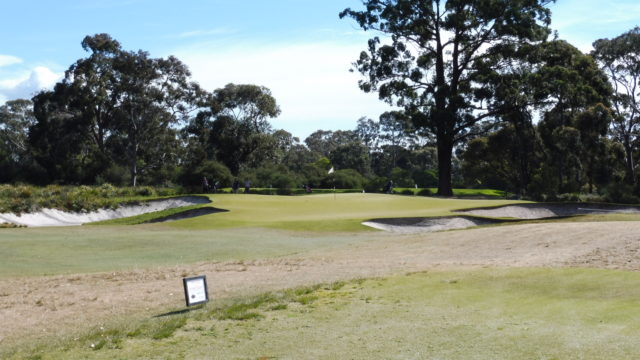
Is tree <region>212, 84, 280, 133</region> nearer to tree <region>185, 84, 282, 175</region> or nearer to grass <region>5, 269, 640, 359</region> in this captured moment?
tree <region>185, 84, 282, 175</region>

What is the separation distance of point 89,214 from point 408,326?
3439cm

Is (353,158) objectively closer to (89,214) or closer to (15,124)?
(15,124)

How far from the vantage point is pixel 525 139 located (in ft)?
232

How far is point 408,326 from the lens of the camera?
30.8ft

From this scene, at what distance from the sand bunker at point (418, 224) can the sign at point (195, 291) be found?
1940cm

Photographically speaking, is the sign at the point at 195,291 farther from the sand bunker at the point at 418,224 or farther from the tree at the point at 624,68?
the tree at the point at 624,68

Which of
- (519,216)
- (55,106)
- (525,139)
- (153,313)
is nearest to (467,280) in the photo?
(153,313)

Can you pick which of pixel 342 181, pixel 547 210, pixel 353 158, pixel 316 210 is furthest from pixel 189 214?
pixel 353 158

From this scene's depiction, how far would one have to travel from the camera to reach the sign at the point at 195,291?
36.8 ft

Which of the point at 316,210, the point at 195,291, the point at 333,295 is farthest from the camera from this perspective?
the point at 316,210

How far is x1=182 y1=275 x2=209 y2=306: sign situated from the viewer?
1122cm

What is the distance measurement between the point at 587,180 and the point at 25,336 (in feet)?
235

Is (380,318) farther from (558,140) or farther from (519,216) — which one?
(558,140)

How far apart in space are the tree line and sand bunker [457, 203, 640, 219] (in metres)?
6.39
